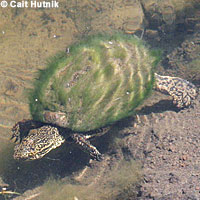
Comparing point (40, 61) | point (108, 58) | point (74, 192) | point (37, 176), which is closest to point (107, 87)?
point (108, 58)

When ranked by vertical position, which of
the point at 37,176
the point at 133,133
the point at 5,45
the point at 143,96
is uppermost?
the point at 5,45

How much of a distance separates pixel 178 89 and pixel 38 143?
4006 mm

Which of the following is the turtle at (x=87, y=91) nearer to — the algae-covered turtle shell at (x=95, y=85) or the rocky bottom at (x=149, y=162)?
the algae-covered turtle shell at (x=95, y=85)

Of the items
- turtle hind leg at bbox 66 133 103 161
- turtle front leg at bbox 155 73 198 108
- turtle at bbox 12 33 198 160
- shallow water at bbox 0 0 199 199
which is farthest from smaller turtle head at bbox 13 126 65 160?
turtle front leg at bbox 155 73 198 108

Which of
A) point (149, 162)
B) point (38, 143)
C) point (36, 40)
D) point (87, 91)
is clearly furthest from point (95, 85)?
point (36, 40)

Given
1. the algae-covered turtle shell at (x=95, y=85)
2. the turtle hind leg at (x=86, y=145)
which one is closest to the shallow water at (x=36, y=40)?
the turtle hind leg at (x=86, y=145)

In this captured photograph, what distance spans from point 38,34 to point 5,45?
1237 mm

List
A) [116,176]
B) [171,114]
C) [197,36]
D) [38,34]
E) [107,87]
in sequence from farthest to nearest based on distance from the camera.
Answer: [38,34] < [197,36] < [171,114] < [107,87] < [116,176]

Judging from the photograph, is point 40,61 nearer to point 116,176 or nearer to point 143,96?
point 143,96

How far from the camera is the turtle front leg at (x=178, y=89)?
21.0 feet

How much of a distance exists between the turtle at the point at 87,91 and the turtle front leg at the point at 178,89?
1.37m

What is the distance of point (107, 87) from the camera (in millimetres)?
5211

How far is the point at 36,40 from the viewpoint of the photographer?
8.69m

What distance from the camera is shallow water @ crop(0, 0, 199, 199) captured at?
5.95 m
